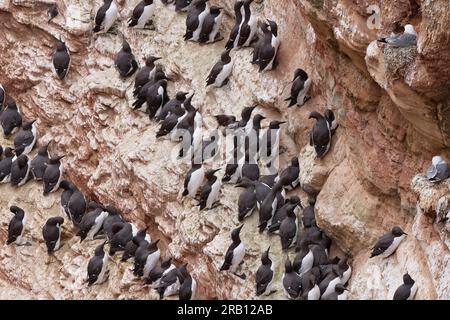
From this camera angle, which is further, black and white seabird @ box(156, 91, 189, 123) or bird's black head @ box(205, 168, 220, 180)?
black and white seabird @ box(156, 91, 189, 123)

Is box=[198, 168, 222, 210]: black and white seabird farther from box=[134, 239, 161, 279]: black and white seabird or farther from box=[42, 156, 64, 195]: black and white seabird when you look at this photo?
box=[42, 156, 64, 195]: black and white seabird

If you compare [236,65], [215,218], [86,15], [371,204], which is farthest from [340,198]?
[86,15]

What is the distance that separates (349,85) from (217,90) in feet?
12.3

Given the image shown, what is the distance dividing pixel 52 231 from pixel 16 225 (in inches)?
31.5

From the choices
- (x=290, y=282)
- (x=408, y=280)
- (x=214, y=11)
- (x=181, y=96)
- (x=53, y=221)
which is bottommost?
(x=53, y=221)

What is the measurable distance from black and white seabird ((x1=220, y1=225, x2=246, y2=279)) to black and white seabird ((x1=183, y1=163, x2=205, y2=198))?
1.51m

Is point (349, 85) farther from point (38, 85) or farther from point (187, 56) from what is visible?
point (38, 85)

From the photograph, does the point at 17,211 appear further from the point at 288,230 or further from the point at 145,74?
the point at 288,230

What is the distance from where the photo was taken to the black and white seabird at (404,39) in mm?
16344

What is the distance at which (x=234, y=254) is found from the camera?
1956 cm

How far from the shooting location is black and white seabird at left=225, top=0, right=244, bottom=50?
22.2 metres

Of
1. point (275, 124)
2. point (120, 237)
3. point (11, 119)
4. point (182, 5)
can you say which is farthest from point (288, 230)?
point (11, 119)

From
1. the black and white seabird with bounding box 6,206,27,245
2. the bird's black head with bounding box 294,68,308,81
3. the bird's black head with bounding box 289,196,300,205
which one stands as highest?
the bird's black head with bounding box 294,68,308,81

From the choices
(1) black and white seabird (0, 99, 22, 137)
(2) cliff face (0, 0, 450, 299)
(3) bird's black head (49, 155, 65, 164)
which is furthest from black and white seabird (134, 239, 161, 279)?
(1) black and white seabird (0, 99, 22, 137)
